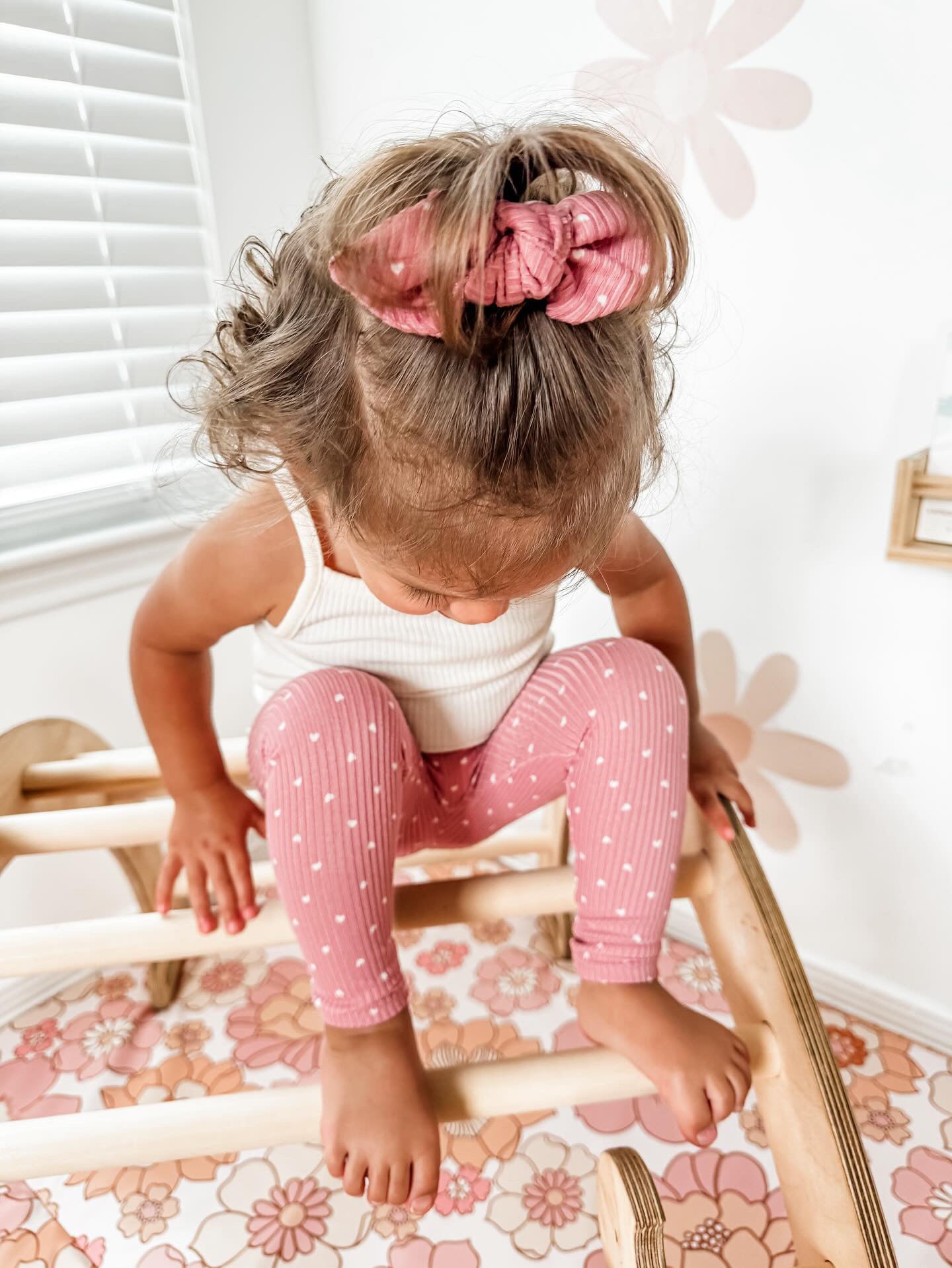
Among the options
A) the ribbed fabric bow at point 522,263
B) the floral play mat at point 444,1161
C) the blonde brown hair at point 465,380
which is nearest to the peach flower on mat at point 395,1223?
the floral play mat at point 444,1161

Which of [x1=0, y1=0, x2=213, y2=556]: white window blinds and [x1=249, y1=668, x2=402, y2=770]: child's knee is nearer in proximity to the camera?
[x1=249, y1=668, x2=402, y2=770]: child's knee

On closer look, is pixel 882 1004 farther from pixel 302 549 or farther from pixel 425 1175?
pixel 302 549

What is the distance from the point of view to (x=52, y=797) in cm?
78

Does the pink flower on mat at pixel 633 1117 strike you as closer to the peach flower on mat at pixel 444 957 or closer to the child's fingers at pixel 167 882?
the peach flower on mat at pixel 444 957

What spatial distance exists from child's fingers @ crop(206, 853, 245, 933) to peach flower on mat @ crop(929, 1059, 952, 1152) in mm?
673

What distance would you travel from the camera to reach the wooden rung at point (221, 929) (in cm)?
56

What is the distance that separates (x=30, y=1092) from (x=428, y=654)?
63 cm

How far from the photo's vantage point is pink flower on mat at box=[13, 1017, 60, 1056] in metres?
0.92

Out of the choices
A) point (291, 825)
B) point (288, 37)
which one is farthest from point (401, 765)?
point (288, 37)

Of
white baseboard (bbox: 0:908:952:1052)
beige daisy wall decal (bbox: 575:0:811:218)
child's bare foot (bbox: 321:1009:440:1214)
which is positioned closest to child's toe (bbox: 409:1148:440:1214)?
child's bare foot (bbox: 321:1009:440:1214)

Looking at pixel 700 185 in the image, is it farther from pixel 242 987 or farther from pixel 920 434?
pixel 242 987

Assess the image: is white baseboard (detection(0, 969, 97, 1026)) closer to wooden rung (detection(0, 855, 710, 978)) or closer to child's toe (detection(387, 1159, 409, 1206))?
wooden rung (detection(0, 855, 710, 978))

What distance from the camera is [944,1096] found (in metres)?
0.84

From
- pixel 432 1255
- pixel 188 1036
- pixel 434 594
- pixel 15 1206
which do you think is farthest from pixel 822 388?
pixel 15 1206
